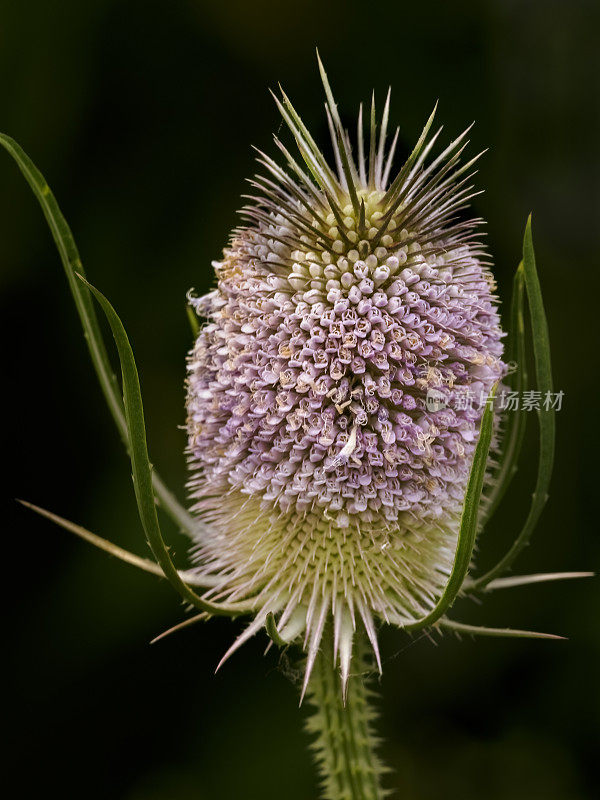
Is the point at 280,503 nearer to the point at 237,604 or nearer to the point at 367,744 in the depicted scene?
the point at 237,604

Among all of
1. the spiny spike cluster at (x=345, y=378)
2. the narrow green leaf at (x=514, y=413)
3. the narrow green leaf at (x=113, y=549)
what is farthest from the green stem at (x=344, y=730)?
the narrow green leaf at (x=514, y=413)

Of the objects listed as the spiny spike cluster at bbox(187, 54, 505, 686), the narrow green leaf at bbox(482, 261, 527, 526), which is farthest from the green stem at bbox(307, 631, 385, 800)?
the narrow green leaf at bbox(482, 261, 527, 526)

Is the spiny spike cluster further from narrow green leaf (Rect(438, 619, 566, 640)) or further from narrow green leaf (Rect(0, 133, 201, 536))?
narrow green leaf (Rect(0, 133, 201, 536))

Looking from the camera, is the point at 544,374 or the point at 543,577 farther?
the point at 543,577

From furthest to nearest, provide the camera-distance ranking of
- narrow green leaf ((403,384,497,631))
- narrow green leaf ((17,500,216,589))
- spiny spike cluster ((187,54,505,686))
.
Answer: narrow green leaf ((17,500,216,589))
spiny spike cluster ((187,54,505,686))
narrow green leaf ((403,384,497,631))

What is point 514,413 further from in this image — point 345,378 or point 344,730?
point 344,730

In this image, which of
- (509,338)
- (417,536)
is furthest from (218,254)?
(417,536)

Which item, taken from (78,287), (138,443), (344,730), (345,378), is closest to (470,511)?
(345,378)
